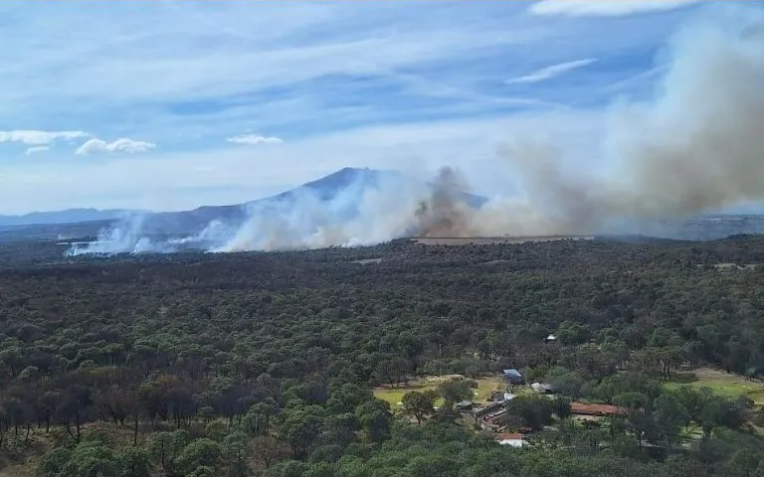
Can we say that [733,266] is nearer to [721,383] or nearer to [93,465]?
[721,383]

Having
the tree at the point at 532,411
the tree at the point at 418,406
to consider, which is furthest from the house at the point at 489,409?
the tree at the point at 418,406

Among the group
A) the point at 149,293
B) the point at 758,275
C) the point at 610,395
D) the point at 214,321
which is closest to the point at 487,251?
the point at 758,275

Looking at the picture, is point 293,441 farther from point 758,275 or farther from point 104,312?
point 758,275

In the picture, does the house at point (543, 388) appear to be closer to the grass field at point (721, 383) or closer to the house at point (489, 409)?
the house at point (489, 409)

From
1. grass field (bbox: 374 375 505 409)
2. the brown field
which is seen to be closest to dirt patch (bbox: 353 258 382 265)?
the brown field

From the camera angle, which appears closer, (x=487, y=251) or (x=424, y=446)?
(x=424, y=446)

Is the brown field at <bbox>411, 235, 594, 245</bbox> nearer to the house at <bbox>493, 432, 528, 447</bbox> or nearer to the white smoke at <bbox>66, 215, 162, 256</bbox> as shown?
the white smoke at <bbox>66, 215, 162, 256</bbox>
